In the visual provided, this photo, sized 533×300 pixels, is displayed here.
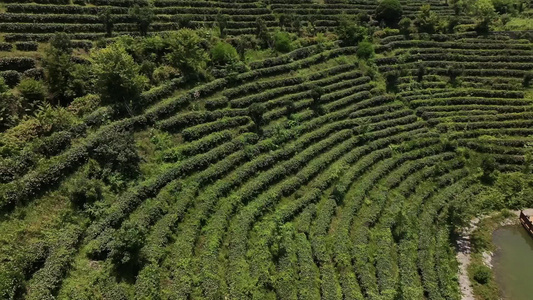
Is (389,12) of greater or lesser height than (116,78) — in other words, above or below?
above

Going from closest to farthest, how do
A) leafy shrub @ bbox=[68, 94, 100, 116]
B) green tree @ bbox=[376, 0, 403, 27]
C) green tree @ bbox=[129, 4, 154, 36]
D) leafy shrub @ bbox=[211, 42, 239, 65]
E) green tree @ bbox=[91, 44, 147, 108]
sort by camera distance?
leafy shrub @ bbox=[68, 94, 100, 116]
green tree @ bbox=[91, 44, 147, 108]
leafy shrub @ bbox=[211, 42, 239, 65]
green tree @ bbox=[129, 4, 154, 36]
green tree @ bbox=[376, 0, 403, 27]

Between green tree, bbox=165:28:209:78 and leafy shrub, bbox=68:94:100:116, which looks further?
green tree, bbox=165:28:209:78

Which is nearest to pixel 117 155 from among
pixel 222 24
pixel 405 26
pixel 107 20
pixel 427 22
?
pixel 107 20

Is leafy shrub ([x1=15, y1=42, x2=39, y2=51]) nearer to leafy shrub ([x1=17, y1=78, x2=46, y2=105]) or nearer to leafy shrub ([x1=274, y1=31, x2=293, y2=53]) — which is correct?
leafy shrub ([x1=17, y1=78, x2=46, y2=105])

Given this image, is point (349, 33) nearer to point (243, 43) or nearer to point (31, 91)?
point (243, 43)

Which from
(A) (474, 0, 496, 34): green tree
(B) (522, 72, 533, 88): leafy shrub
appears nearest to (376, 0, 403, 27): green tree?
(A) (474, 0, 496, 34): green tree

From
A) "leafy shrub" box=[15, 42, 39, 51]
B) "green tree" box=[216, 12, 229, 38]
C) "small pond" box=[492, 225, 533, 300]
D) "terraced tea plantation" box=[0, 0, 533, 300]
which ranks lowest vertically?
"small pond" box=[492, 225, 533, 300]

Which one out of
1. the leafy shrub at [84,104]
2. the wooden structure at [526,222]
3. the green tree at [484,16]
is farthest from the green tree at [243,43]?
the green tree at [484,16]

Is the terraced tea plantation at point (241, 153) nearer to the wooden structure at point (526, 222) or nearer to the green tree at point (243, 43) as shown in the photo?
the green tree at point (243, 43)
